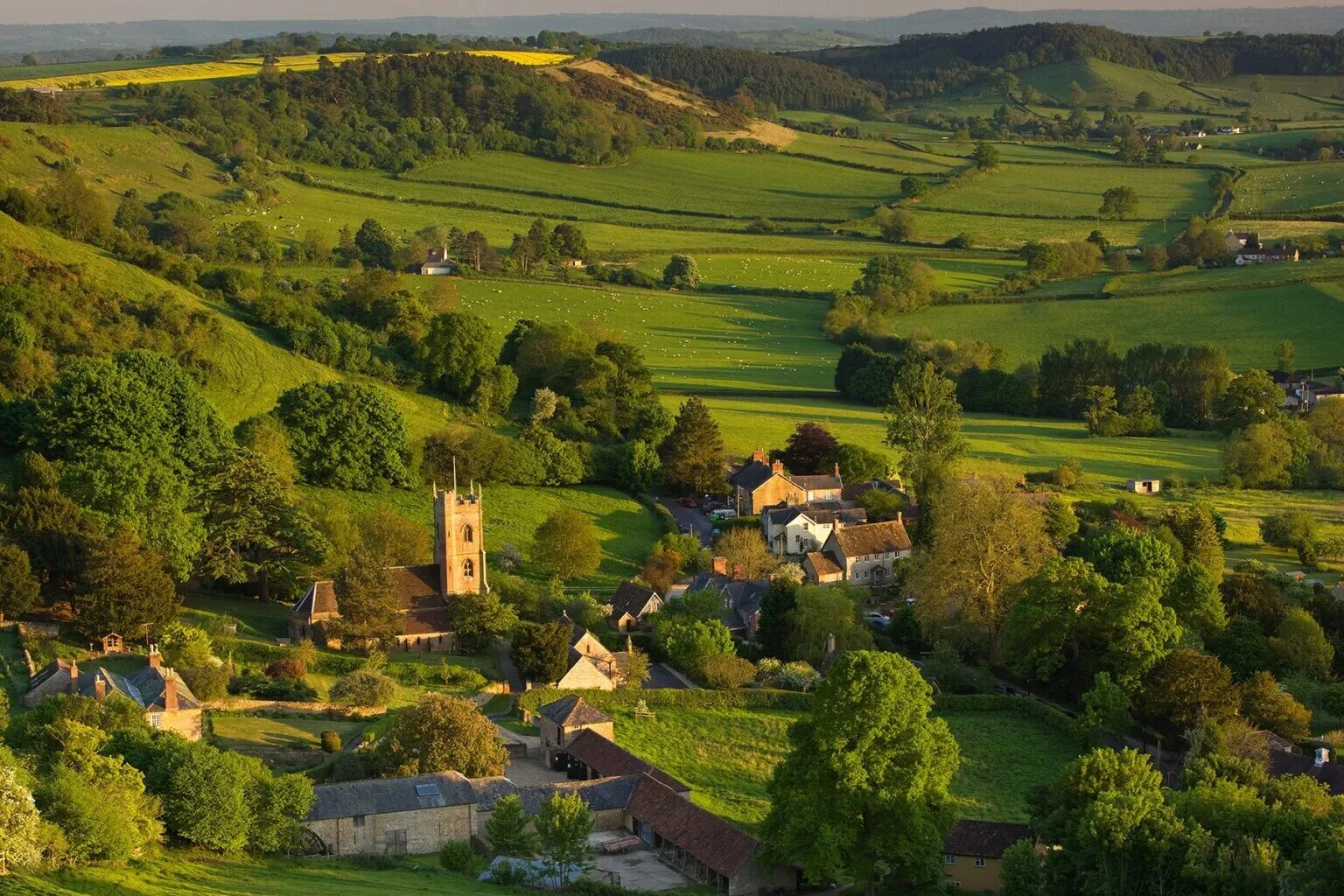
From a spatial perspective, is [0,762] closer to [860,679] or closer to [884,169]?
[860,679]

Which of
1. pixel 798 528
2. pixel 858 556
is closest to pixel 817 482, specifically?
pixel 798 528

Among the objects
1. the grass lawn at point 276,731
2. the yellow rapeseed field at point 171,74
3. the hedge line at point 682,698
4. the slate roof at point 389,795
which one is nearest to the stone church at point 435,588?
the hedge line at point 682,698

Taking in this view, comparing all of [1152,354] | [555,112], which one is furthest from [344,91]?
[1152,354]

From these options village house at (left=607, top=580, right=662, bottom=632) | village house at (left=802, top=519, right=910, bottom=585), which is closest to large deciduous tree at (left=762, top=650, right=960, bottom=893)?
village house at (left=607, top=580, right=662, bottom=632)

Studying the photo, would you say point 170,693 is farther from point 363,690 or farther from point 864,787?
point 864,787

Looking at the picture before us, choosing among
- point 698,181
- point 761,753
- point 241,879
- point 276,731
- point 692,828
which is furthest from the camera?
point 698,181

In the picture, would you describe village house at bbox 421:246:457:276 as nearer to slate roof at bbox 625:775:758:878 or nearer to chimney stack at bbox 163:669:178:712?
chimney stack at bbox 163:669:178:712

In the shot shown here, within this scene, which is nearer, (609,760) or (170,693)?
(170,693)

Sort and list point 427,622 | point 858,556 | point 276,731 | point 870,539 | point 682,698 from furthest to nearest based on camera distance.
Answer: point 870,539, point 858,556, point 427,622, point 682,698, point 276,731
